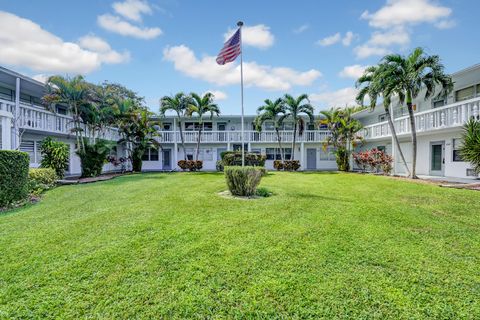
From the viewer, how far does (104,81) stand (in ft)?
116

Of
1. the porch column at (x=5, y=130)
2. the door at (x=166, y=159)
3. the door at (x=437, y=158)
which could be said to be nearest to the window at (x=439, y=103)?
the door at (x=437, y=158)

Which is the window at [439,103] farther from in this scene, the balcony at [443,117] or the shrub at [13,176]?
the shrub at [13,176]

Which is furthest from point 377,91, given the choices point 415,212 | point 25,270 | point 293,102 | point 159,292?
point 25,270

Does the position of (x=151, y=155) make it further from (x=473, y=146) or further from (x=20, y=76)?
(x=473, y=146)

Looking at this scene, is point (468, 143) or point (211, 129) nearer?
point (468, 143)

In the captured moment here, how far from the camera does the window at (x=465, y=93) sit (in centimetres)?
1332

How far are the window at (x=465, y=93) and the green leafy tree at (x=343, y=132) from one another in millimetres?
6101

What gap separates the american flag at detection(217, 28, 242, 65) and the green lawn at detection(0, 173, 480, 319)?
573cm

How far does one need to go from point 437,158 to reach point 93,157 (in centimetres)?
2065

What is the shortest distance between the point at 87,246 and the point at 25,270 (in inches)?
32.5

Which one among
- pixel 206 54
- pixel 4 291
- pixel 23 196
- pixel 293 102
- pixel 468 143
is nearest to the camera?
pixel 4 291

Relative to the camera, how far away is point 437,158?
50.6 ft

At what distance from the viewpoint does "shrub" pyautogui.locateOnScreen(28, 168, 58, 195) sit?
9023 millimetres

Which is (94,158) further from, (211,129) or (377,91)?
(377,91)
